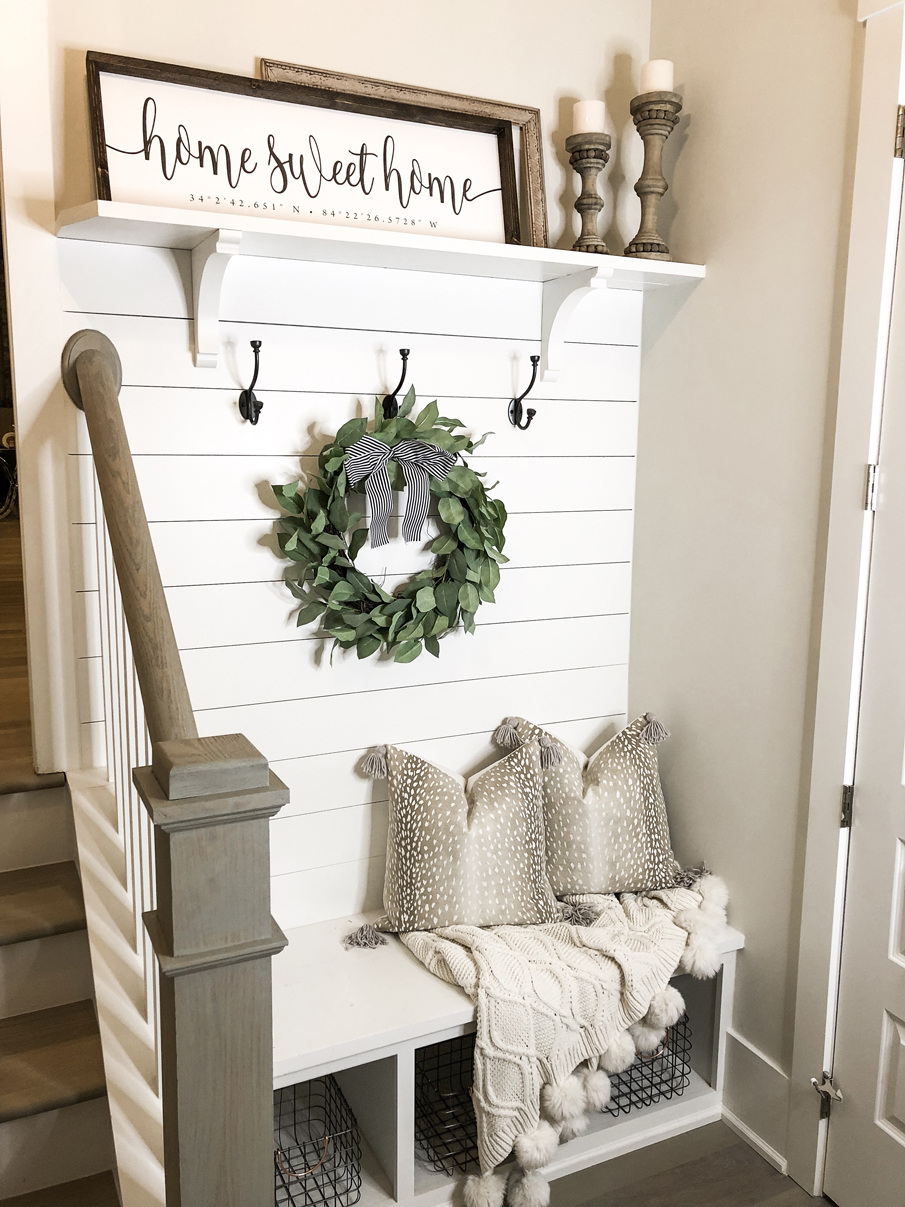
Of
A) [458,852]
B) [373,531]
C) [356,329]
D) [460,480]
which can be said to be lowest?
[458,852]

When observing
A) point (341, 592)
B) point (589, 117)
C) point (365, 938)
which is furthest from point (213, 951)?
point (589, 117)

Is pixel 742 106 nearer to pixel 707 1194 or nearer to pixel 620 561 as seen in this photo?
pixel 620 561

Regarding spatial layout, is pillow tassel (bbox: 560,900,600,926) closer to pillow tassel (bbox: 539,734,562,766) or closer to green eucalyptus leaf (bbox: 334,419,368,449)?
pillow tassel (bbox: 539,734,562,766)

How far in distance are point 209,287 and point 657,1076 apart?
6.54 feet

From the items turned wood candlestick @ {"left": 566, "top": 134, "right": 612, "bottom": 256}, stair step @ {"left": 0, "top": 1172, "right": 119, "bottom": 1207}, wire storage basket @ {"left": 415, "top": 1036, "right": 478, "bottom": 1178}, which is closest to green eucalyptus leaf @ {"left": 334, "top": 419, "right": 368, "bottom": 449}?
turned wood candlestick @ {"left": 566, "top": 134, "right": 612, "bottom": 256}

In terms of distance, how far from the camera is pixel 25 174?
173cm

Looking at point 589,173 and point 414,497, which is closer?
point 414,497

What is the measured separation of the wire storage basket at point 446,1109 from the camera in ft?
6.66

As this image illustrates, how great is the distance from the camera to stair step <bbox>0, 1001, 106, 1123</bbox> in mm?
1539

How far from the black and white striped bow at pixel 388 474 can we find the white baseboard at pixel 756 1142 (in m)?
1.51

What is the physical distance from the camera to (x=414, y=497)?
6.59ft

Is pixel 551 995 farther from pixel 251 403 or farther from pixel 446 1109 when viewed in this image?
pixel 251 403

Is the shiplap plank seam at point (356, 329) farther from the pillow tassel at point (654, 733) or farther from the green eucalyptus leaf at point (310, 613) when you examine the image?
the pillow tassel at point (654, 733)

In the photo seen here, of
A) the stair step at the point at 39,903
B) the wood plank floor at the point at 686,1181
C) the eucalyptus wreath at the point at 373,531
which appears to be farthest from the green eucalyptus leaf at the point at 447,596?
the wood plank floor at the point at 686,1181
